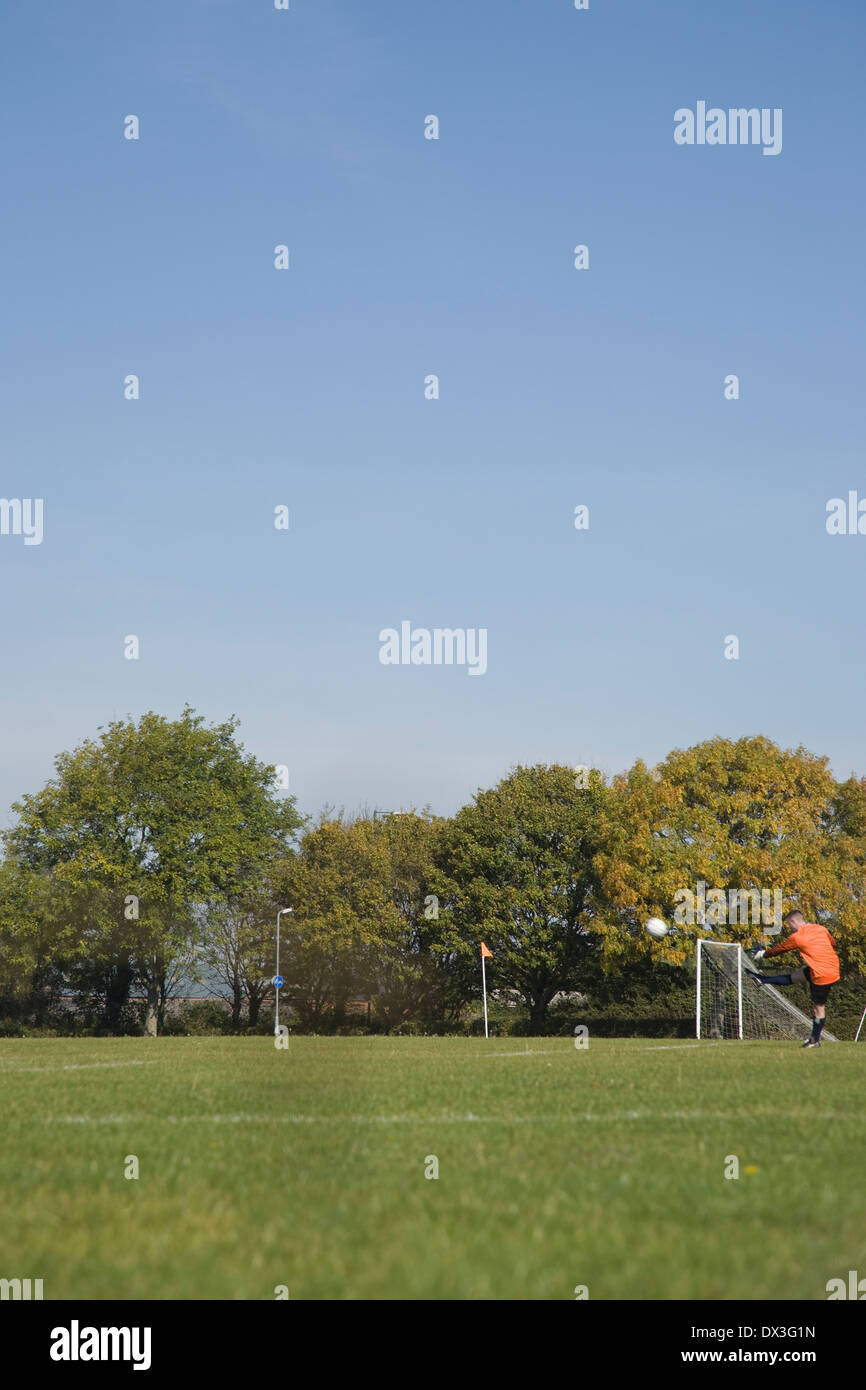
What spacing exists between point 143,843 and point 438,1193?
207ft

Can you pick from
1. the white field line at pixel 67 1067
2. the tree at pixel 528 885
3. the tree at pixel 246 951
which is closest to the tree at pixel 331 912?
the tree at pixel 246 951

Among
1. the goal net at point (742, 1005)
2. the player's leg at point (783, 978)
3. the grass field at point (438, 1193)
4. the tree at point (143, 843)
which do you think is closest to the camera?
the grass field at point (438, 1193)

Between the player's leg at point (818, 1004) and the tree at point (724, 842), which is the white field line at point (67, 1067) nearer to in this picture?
the player's leg at point (818, 1004)

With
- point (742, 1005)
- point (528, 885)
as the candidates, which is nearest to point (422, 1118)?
point (742, 1005)

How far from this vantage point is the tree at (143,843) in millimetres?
64375

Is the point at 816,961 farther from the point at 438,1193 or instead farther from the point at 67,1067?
the point at 438,1193

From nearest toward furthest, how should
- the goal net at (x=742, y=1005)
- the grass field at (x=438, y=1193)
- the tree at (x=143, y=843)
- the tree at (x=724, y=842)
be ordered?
the grass field at (x=438, y=1193) < the goal net at (x=742, y=1005) < the tree at (x=724, y=842) < the tree at (x=143, y=843)

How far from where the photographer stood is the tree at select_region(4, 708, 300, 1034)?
6438cm

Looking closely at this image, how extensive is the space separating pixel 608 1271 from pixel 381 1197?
1749 mm

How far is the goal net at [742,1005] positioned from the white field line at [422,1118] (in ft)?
79.0

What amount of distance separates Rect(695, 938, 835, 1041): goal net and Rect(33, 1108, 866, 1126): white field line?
24.1m
